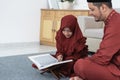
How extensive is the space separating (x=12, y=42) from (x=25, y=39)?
32 centimetres

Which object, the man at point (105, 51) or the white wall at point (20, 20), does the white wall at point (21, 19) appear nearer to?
the white wall at point (20, 20)

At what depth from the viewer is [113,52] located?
1.74 m

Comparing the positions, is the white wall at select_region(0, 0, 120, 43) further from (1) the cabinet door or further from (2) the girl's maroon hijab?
(2) the girl's maroon hijab

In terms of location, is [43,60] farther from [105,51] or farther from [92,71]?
[105,51]

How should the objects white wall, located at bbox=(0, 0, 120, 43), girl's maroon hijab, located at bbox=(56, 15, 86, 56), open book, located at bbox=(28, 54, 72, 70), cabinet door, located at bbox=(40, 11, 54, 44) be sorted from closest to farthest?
open book, located at bbox=(28, 54, 72, 70), girl's maroon hijab, located at bbox=(56, 15, 86, 56), white wall, located at bbox=(0, 0, 120, 43), cabinet door, located at bbox=(40, 11, 54, 44)

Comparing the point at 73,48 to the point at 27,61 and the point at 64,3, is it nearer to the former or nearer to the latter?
the point at 27,61

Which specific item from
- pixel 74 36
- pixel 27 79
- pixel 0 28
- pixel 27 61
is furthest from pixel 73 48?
pixel 0 28

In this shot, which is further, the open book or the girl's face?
the girl's face

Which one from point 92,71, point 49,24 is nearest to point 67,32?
point 92,71

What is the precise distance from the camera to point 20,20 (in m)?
5.32

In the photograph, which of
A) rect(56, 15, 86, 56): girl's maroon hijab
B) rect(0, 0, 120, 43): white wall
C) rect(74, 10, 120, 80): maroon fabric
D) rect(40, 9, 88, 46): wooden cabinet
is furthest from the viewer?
rect(40, 9, 88, 46): wooden cabinet


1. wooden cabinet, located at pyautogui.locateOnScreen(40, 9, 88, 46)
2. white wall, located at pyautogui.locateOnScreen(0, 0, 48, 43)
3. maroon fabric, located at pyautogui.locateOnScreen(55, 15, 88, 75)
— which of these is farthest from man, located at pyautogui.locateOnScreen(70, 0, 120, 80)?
white wall, located at pyautogui.locateOnScreen(0, 0, 48, 43)

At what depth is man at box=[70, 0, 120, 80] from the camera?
174 cm

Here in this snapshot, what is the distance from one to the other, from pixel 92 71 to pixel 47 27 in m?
3.56
